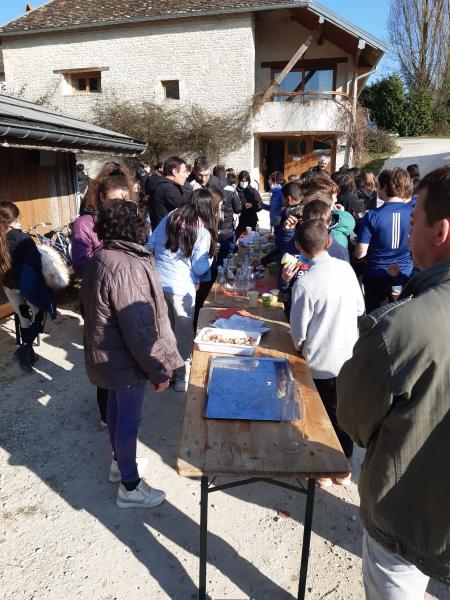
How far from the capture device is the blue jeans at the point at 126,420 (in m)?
2.47

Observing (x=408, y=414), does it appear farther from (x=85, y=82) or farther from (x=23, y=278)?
(x=85, y=82)

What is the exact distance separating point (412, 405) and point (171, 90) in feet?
61.3

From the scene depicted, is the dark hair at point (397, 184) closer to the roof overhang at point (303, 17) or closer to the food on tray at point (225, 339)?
the food on tray at point (225, 339)

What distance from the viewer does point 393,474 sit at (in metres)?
1.20

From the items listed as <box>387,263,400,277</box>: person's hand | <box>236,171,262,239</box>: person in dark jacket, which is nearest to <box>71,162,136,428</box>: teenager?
<box>387,263,400,277</box>: person's hand

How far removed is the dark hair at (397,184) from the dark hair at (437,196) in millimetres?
2803

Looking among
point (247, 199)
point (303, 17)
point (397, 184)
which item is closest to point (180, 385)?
point (397, 184)

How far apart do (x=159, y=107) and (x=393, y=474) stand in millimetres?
18255

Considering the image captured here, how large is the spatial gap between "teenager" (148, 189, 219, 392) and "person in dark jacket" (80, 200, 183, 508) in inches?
45.2

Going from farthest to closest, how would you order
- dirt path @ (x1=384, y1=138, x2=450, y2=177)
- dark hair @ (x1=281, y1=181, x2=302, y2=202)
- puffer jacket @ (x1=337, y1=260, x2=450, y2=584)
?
dirt path @ (x1=384, y1=138, x2=450, y2=177) → dark hair @ (x1=281, y1=181, x2=302, y2=202) → puffer jacket @ (x1=337, y1=260, x2=450, y2=584)

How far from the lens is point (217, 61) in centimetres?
1608

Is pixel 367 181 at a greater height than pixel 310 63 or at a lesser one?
lesser

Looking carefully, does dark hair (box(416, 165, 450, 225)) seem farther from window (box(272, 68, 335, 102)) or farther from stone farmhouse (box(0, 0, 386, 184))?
window (box(272, 68, 335, 102))

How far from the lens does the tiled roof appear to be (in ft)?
50.6
